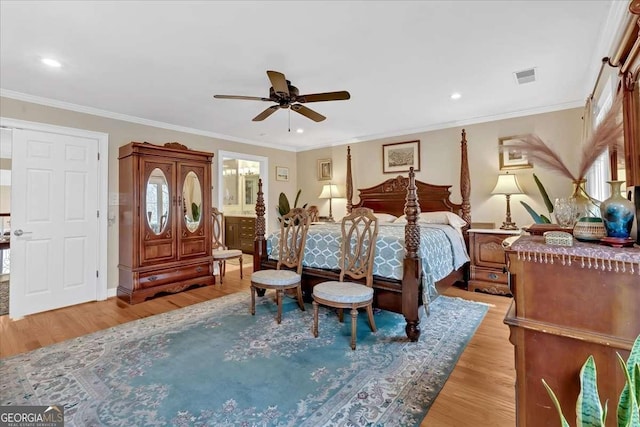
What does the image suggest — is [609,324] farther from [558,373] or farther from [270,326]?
[270,326]

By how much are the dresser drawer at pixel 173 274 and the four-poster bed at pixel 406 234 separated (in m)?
1.07

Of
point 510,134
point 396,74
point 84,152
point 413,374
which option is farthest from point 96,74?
point 510,134

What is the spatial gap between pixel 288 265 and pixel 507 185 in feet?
10.2

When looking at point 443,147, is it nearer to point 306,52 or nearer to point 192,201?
point 306,52

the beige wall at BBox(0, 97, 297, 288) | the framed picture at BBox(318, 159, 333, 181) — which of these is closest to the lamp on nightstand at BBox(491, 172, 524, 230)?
the framed picture at BBox(318, 159, 333, 181)

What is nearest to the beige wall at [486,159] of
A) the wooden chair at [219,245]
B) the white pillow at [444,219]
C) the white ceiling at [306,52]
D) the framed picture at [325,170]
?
the white ceiling at [306,52]

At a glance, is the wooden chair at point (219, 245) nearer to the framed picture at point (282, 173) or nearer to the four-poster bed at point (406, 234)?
the four-poster bed at point (406, 234)

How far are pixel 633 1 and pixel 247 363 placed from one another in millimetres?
2913

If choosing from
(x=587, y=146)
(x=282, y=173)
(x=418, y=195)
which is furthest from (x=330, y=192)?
(x=587, y=146)

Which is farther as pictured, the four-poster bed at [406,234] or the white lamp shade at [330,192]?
the white lamp shade at [330,192]

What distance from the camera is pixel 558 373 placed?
1.15 m

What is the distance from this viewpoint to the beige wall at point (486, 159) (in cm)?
395

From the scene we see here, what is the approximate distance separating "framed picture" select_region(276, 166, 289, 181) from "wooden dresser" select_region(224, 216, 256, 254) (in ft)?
3.74

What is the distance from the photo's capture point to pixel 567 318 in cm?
112
